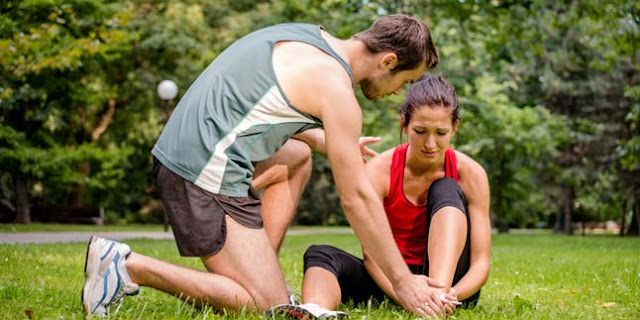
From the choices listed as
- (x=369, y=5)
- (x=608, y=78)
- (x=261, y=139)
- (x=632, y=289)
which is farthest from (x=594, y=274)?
(x=608, y=78)

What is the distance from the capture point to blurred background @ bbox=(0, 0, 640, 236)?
13156mm

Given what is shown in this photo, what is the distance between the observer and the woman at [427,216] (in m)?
3.56

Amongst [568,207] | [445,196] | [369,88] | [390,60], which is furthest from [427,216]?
[568,207]

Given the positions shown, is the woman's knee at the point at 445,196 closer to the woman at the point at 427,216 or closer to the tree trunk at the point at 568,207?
the woman at the point at 427,216

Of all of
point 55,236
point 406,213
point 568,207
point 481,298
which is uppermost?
point 406,213

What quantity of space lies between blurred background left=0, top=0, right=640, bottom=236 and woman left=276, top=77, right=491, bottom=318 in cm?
763

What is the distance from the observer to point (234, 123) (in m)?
3.33

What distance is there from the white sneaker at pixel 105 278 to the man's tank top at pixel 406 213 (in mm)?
1497

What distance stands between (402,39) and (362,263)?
1322mm

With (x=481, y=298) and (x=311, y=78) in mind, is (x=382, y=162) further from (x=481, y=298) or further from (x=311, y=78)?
(x=481, y=298)

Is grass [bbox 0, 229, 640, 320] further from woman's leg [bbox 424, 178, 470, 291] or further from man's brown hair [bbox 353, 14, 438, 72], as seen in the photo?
man's brown hair [bbox 353, 14, 438, 72]

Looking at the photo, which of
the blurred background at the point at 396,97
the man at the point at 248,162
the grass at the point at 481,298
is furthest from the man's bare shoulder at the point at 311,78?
Result: the blurred background at the point at 396,97

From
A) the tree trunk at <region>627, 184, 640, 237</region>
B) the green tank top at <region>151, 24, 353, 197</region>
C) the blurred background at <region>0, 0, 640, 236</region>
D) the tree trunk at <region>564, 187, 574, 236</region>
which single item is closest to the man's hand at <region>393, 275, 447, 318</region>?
the green tank top at <region>151, 24, 353, 197</region>

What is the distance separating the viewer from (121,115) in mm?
24844
